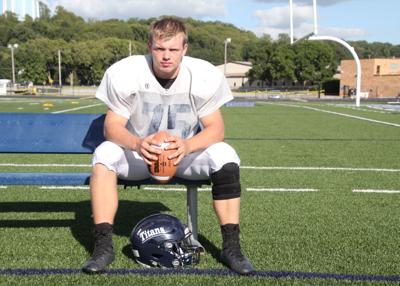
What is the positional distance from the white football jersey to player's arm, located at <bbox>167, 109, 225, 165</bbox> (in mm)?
57

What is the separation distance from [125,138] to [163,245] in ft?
2.31

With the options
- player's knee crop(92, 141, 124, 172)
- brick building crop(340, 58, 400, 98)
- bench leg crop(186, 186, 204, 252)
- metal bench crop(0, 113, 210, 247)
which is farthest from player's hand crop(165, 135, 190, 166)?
brick building crop(340, 58, 400, 98)

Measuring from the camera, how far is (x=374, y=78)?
62.4 meters

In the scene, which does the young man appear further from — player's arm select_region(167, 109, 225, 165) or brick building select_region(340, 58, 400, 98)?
brick building select_region(340, 58, 400, 98)

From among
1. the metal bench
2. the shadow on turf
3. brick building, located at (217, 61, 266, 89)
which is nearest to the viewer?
the shadow on turf

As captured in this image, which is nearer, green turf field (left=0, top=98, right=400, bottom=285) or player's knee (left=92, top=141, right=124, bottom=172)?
green turf field (left=0, top=98, right=400, bottom=285)

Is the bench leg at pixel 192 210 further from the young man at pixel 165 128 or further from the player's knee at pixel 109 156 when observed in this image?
the player's knee at pixel 109 156

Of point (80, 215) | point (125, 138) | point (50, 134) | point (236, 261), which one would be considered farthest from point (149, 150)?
point (80, 215)

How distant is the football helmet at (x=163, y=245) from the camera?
330 centimetres

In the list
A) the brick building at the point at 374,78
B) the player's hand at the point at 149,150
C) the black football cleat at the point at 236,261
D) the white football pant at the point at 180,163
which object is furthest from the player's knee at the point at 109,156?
the brick building at the point at 374,78

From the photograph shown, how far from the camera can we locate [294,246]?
385 centimetres

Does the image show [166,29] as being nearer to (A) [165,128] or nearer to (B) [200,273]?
(A) [165,128]

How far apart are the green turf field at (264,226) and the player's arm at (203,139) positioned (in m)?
0.73

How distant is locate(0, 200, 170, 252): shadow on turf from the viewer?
426 cm
